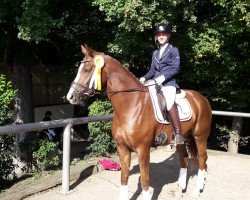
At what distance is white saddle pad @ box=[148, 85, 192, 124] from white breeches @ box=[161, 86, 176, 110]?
0.17 meters

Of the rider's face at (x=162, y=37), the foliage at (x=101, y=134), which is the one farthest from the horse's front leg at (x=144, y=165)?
the foliage at (x=101, y=134)

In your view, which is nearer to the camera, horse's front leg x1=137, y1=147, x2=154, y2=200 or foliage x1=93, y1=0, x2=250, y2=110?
horse's front leg x1=137, y1=147, x2=154, y2=200

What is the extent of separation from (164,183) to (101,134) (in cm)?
248

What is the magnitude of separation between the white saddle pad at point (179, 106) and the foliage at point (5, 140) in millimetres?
2536

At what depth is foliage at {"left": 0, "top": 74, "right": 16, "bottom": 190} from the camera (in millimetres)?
5957

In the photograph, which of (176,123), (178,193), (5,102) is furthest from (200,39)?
(5,102)

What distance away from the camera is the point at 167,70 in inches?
204

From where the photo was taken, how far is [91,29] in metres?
10.5

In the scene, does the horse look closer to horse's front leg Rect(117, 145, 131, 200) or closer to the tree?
horse's front leg Rect(117, 145, 131, 200)

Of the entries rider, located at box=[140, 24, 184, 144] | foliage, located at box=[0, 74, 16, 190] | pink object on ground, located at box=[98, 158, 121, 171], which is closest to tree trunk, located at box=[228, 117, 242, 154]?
pink object on ground, located at box=[98, 158, 121, 171]

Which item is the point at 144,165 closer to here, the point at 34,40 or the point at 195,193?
the point at 195,193

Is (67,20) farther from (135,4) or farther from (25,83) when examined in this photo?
(135,4)

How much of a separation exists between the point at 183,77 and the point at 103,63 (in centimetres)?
606

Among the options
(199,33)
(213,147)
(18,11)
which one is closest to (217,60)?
(199,33)
